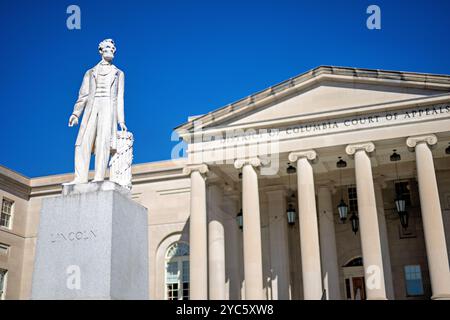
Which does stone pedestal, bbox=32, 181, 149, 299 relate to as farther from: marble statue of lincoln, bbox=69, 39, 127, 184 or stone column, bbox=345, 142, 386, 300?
stone column, bbox=345, 142, 386, 300

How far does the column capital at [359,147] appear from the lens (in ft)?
86.0

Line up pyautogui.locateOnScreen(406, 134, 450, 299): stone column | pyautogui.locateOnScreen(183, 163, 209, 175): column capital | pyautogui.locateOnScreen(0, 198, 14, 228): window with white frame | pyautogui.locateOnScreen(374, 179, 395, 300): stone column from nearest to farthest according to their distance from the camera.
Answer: pyautogui.locateOnScreen(406, 134, 450, 299): stone column, pyautogui.locateOnScreen(374, 179, 395, 300): stone column, pyautogui.locateOnScreen(183, 163, 209, 175): column capital, pyautogui.locateOnScreen(0, 198, 14, 228): window with white frame

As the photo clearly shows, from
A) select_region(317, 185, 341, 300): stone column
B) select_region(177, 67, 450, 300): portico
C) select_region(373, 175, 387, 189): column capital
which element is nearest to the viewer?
select_region(177, 67, 450, 300): portico

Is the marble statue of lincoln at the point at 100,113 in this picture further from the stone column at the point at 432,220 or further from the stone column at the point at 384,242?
the stone column at the point at 384,242

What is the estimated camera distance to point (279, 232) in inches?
1230

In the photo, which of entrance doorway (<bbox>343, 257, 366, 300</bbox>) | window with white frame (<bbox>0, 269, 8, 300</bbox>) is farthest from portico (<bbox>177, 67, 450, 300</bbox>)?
window with white frame (<bbox>0, 269, 8, 300</bbox>)

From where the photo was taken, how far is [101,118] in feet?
33.7

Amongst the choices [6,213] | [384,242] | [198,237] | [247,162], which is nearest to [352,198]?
[384,242]

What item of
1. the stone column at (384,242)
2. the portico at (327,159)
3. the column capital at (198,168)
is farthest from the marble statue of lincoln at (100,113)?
the stone column at (384,242)

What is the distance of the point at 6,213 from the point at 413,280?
2606 cm

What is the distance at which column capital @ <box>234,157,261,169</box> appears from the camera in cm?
2784

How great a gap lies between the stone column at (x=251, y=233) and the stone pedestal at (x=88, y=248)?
673 inches

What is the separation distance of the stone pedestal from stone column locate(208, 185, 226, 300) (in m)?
19.7
